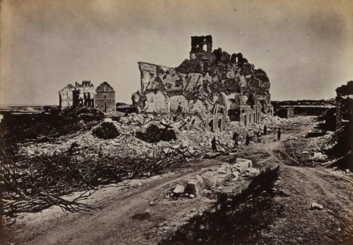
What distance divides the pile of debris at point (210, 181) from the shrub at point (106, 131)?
7.05 m

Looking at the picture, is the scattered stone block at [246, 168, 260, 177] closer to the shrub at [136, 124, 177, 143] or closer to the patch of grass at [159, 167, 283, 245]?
the patch of grass at [159, 167, 283, 245]

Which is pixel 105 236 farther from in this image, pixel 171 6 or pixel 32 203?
pixel 171 6

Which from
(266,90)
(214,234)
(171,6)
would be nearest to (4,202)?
(214,234)

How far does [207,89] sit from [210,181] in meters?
19.3

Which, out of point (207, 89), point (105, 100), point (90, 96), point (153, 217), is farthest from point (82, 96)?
point (153, 217)

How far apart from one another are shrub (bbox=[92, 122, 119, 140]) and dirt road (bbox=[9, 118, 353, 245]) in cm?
647

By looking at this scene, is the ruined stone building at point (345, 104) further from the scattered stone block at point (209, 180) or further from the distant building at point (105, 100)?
the distant building at point (105, 100)

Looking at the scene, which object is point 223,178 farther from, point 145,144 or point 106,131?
point 106,131

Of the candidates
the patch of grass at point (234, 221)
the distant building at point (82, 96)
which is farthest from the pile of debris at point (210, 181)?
the distant building at point (82, 96)

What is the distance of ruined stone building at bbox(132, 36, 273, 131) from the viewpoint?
21031 mm

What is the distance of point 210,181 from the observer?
7762mm

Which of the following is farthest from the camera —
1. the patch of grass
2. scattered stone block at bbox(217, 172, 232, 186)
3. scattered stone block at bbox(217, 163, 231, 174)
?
scattered stone block at bbox(217, 163, 231, 174)

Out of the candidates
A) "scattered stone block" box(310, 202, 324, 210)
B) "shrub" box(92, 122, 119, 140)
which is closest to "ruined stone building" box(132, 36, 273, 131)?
"shrub" box(92, 122, 119, 140)

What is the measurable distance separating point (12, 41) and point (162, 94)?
56.7 ft
